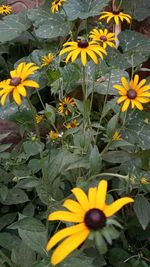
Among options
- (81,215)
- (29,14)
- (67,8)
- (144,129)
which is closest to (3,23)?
(29,14)

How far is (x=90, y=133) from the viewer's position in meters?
1.21

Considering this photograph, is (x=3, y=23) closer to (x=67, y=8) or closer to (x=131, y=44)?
(x=67, y=8)

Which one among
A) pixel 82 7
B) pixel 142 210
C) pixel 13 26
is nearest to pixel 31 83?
pixel 142 210

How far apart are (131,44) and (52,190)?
101 cm

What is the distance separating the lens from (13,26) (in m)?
2.03

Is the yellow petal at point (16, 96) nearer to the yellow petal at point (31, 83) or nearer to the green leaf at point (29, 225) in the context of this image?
the yellow petal at point (31, 83)

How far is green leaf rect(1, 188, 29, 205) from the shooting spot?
139 cm

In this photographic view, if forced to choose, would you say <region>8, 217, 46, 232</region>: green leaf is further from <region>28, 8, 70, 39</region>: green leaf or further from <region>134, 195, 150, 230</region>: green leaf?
<region>28, 8, 70, 39</region>: green leaf

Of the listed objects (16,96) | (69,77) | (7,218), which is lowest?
(7,218)

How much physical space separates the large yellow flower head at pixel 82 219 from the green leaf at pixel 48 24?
50.0 inches

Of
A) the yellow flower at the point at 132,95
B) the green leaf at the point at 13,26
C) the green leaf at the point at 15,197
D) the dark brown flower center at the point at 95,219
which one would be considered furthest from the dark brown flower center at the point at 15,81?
the green leaf at the point at 13,26

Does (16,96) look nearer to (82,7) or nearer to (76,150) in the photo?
(76,150)

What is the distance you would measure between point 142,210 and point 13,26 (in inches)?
45.1

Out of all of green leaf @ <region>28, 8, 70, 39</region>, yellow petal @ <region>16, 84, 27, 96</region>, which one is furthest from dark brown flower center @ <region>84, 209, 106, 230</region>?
green leaf @ <region>28, 8, 70, 39</region>
